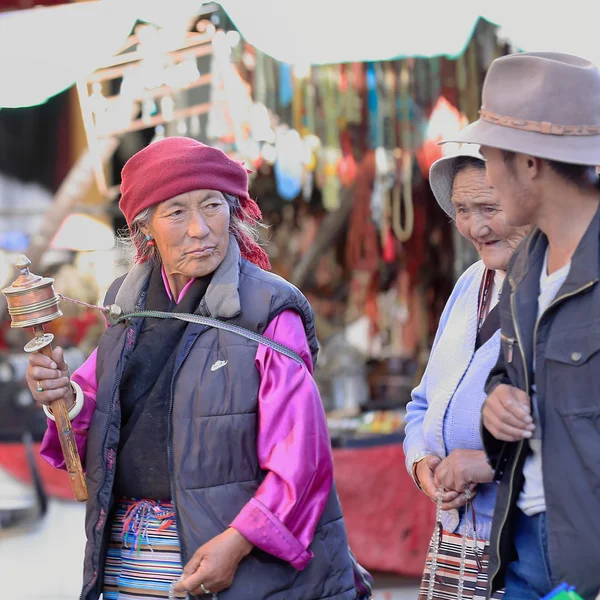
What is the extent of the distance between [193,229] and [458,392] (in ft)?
2.25

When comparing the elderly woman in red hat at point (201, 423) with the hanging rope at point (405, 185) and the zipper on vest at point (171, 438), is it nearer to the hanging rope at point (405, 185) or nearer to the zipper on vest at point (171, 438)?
the zipper on vest at point (171, 438)

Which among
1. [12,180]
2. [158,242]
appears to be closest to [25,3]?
[12,180]

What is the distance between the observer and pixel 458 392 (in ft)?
6.86

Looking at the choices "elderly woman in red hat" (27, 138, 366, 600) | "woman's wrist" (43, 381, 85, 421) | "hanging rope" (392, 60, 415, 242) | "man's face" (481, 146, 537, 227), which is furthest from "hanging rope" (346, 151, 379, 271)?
"man's face" (481, 146, 537, 227)

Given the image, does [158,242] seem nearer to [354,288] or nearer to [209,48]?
[209,48]

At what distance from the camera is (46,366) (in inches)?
82.6

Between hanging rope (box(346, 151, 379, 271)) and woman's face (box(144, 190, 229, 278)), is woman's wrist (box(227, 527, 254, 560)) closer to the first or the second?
woman's face (box(144, 190, 229, 278))

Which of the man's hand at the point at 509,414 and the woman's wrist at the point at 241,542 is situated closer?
the man's hand at the point at 509,414

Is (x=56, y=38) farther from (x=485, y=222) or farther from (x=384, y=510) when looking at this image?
(x=485, y=222)

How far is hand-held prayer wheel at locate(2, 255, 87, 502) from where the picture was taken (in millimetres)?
2023

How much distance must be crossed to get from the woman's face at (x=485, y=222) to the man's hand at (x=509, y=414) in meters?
0.59

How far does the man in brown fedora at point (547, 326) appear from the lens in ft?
4.88

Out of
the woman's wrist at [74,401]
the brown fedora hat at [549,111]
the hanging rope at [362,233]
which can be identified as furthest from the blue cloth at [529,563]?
the hanging rope at [362,233]

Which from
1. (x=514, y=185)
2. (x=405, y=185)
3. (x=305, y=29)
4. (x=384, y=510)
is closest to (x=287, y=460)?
(x=514, y=185)
